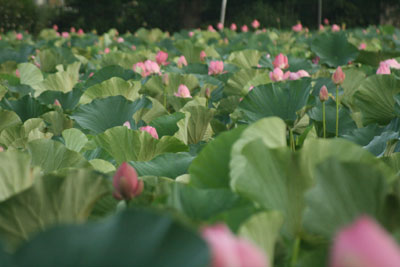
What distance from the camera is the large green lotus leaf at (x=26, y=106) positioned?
1.89 m

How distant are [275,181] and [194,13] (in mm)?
19428

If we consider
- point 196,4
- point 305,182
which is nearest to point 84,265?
point 305,182

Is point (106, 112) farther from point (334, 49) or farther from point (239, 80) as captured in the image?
point (334, 49)

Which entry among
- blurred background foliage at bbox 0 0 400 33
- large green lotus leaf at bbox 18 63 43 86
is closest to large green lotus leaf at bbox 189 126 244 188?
large green lotus leaf at bbox 18 63 43 86

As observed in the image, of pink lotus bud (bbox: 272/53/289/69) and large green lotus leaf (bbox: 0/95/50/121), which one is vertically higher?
large green lotus leaf (bbox: 0/95/50/121)

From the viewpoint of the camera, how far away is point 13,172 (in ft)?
2.41

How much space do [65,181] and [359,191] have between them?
12.2 inches

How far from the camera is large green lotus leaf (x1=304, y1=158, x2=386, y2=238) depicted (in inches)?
21.3

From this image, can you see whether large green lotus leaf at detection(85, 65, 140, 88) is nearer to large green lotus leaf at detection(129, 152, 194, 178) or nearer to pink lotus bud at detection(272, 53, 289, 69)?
pink lotus bud at detection(272, 53, 289, 69)

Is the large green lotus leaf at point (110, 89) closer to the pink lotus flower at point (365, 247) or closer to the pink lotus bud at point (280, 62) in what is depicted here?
the pink lotus bud at point (280, 62)

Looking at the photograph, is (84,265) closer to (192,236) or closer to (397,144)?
(192,236)

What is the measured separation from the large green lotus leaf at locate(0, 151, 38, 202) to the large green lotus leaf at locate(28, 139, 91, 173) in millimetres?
328

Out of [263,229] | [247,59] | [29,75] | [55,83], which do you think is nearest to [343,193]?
[263,229]

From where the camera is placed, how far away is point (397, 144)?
1393 mm
